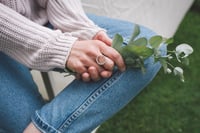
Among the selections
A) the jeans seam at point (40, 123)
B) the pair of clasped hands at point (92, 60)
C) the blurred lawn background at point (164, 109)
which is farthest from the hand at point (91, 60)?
the blurred lawn background at point (164, 109)

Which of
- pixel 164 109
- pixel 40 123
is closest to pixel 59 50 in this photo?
pixel 40 123

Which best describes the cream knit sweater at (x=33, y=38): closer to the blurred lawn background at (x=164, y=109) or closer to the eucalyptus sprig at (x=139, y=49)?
the eucalyptus sprig at (x=139, y=49)

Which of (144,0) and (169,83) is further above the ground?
(144,0)

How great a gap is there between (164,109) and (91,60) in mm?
761

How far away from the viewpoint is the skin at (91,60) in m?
0.83

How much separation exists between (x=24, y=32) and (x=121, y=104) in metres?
0.26

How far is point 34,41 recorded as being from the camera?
0.85 metres

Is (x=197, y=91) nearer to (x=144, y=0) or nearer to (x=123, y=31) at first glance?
(x=144, y=0)

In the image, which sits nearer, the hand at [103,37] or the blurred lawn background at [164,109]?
the hand at [103,37]

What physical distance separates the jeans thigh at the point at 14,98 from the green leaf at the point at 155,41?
298 mm

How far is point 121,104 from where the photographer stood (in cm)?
91

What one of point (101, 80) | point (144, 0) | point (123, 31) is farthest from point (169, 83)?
point (101, 80)

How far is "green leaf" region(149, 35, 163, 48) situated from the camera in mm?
842

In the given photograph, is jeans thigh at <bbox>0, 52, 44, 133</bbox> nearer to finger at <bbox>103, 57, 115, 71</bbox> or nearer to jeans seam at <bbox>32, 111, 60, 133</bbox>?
jeans seam at <bbox>32, 111, 60, 133</bbox>
